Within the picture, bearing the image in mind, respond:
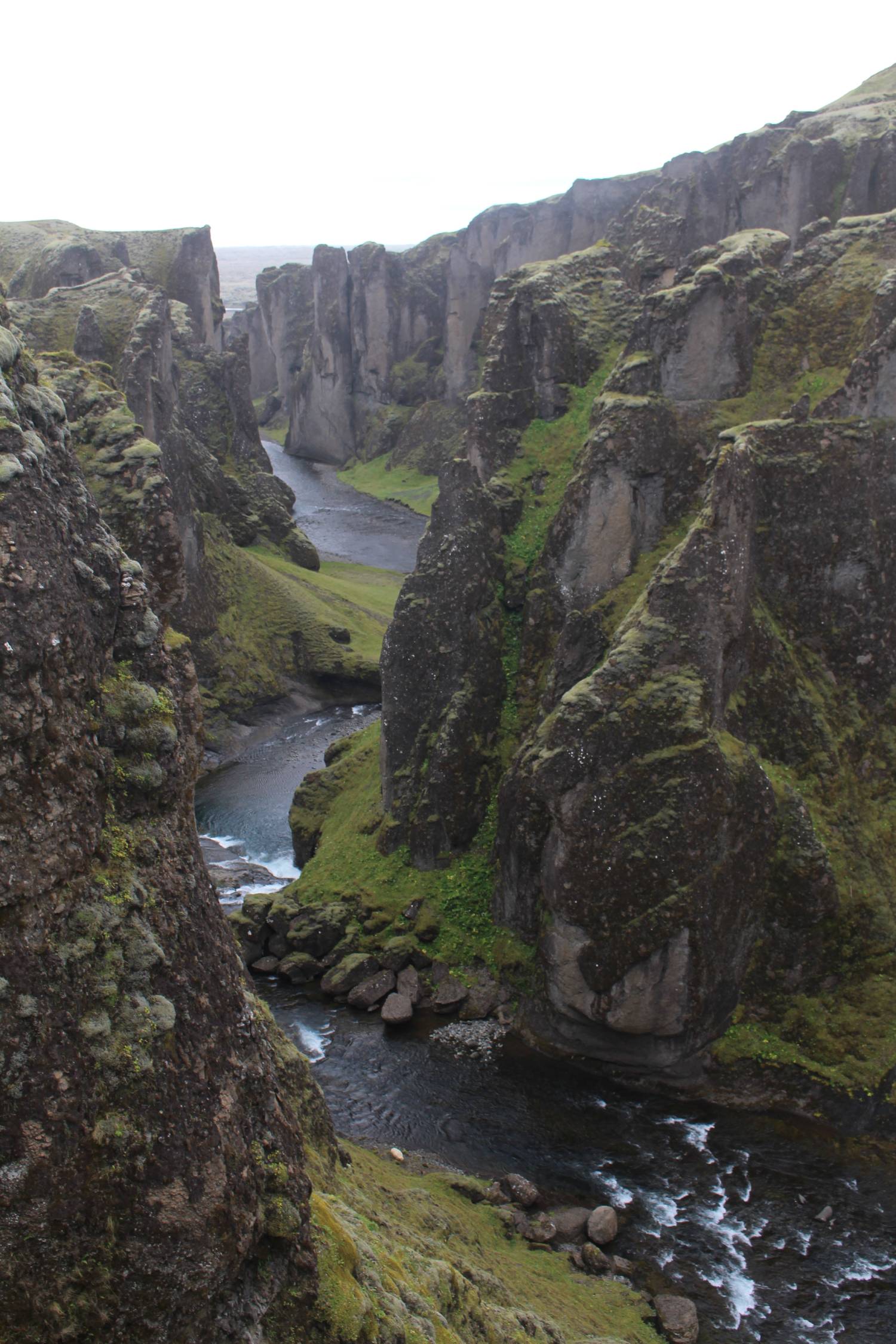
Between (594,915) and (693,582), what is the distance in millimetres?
9037

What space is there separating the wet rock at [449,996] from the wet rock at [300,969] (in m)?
4.07

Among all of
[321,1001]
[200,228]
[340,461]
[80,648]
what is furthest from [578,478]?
[340,461]

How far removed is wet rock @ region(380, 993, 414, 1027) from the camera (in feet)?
98.8

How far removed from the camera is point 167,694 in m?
12.4

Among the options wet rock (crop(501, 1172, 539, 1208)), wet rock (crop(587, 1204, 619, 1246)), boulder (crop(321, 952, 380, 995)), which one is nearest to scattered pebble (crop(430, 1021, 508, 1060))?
boulder (crop(321, 952, 380, 995))

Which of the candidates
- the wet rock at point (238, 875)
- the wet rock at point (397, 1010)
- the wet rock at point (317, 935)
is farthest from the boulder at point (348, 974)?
the wet rock at point (238, 875)

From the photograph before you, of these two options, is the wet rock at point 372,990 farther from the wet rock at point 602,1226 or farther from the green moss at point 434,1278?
the wet rock at point 602,1226

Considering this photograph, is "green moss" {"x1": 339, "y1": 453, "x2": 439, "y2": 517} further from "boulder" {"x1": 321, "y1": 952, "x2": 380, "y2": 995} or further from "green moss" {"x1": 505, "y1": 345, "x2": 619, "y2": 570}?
"boulder" {"x1": 321, "y1": 952, "x2": 380, "y2": 995}

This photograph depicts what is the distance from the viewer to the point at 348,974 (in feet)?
104

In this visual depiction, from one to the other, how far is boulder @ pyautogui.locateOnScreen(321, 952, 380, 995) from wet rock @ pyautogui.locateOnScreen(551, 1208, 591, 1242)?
10712 millimetres

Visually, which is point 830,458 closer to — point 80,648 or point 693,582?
point 693,582

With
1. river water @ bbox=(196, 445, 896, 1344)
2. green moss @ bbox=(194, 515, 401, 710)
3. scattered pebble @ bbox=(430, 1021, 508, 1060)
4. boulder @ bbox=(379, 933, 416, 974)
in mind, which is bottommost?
river water @ bbox=(196, 445, 896, 1344)

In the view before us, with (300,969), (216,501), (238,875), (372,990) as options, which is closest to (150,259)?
(216,501)

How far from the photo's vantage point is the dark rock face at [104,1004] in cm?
935
